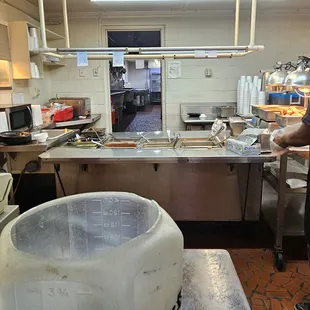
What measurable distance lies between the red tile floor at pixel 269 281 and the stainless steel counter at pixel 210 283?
1340 millimetres

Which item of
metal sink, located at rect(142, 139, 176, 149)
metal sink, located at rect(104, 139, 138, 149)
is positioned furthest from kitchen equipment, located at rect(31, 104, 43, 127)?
metal sink, located at rect(142, 139, 176, 149)

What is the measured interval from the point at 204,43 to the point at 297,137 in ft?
13.0

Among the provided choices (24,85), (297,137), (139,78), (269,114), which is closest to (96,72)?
(24,85)

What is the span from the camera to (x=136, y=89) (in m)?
12.2

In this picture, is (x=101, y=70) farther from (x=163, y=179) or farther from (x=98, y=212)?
(x=98, y=212)

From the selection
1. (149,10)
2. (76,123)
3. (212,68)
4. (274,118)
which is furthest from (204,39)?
(274,118)

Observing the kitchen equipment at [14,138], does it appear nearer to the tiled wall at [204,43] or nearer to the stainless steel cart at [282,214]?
the stainless steel cart at [282,214]

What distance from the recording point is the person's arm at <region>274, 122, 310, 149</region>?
159 centimetres

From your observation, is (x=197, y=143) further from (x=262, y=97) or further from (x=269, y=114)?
(x=262, y=97)

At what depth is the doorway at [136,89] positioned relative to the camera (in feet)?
22.7

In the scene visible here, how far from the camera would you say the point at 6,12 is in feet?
12.9

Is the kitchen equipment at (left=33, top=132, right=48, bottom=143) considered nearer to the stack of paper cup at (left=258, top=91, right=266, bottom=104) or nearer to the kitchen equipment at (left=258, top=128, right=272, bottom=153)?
the kitchen equipment at (left=258, top=128, right=272, bottom=153)

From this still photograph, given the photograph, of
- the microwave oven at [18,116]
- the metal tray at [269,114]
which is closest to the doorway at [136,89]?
the microwave oven at [18,116]

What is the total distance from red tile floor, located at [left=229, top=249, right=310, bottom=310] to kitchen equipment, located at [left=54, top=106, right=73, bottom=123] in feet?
9.08
